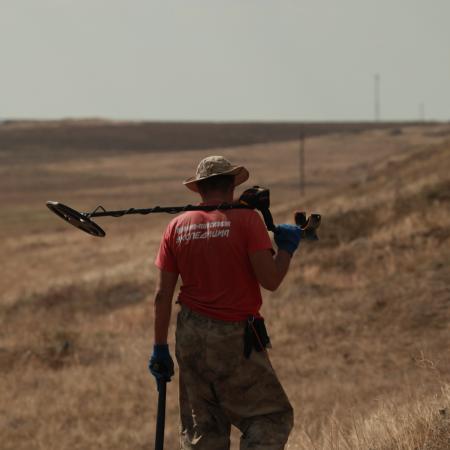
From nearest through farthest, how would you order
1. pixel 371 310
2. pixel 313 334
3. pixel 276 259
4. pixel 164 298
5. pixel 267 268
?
1. pixel 267 268
2. pixel 276 259
3. pixel 164 298
4. pixel 313 334
5. pixel 371 310

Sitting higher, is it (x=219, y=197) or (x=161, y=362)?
(x=219, y=197)

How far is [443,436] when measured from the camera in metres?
4.70

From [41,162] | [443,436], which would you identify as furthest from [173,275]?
[41,162]

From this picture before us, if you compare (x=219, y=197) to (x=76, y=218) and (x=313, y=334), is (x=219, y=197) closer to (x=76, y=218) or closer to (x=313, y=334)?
(x=76, y=218)

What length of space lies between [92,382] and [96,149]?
97.9 m

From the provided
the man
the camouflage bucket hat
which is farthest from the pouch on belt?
the camouflage bucket hat

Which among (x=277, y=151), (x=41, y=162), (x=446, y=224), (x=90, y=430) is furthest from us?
(x=277, y=151)

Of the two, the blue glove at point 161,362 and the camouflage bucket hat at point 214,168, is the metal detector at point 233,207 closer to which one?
the camouflage bucket hat at point 214,168

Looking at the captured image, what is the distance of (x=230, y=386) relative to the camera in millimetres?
4566

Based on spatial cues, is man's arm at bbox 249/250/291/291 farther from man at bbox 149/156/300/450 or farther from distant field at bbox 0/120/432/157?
distant field at bbox 0/120/432/157

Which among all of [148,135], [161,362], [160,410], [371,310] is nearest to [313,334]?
[371,310]

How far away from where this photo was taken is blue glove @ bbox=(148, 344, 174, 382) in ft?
15.6

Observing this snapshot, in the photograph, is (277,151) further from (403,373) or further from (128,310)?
(403,373)

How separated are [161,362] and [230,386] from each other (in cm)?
42
